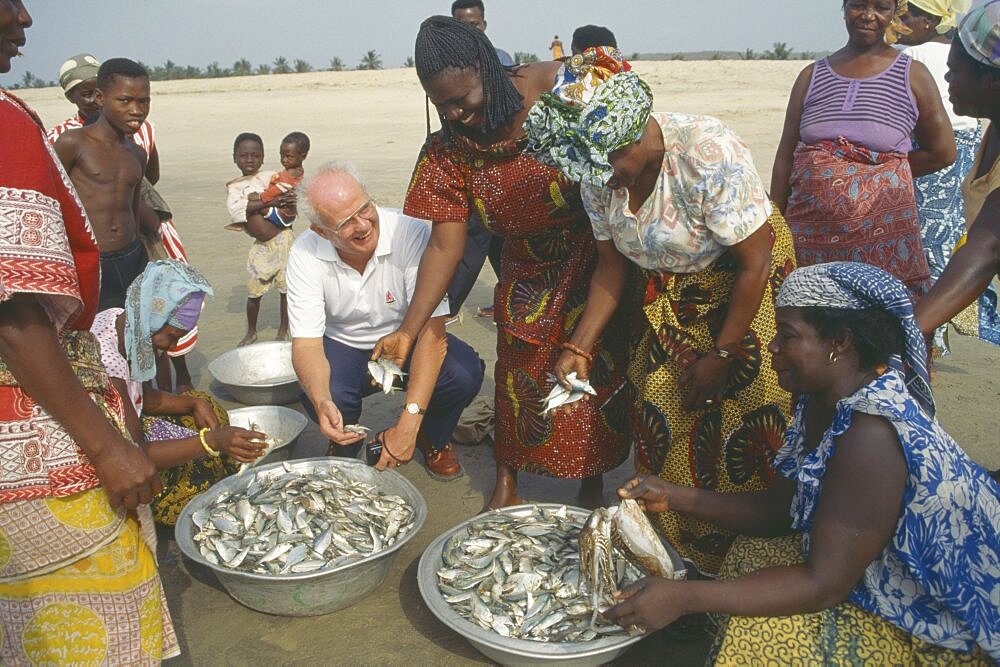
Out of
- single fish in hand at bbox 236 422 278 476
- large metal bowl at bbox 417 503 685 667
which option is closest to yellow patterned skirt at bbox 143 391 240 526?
single fish in hand at bbox 236 422 278 476

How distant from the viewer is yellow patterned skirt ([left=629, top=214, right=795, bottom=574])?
2977mm

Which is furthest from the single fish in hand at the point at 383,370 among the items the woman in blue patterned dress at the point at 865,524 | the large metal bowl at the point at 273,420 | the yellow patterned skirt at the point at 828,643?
the yellow patterned skirt at the point at 828,643

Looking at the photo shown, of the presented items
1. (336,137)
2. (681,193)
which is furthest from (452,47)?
(336,137)

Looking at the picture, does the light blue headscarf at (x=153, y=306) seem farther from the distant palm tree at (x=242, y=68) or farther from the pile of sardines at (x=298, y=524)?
the distant palm tree at (x=242, y=68)

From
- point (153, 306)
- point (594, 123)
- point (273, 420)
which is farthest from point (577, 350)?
point (273, 420)

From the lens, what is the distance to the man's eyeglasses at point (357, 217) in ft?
11.8

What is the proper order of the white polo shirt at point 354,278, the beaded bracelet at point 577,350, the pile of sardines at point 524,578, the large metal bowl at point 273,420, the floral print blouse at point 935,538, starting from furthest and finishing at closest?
the large metal bowl at point 273,420 < the white polo shirt at point 354,278 < the beaded bracelet at point 577,350 < the pile of sardines at point 524,578 < the floral print blouse at point 935,538

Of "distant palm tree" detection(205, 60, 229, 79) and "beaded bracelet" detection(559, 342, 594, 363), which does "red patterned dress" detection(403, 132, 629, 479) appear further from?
"distant palm tree" detection(205, 60, 229, 79)

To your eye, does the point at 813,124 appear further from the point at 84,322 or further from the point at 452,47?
the point at 84,322

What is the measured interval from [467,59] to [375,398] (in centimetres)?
300

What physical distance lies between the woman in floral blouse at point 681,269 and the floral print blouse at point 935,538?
2.52ft

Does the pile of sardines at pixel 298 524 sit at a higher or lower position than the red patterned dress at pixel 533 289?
lower

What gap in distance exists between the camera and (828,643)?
223 centimetres

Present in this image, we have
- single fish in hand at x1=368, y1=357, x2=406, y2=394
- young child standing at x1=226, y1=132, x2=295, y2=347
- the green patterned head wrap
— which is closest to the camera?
the green patterned head wrap
